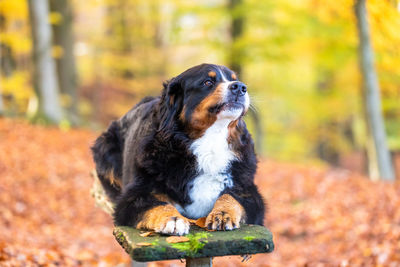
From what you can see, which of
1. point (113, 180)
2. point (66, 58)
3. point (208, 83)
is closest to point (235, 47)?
point (66, 58)

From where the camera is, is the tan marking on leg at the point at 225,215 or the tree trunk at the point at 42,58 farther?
the tree trunk at the point at 42,58

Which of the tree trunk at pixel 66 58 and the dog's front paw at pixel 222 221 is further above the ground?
the dog's front paw at pixel 222 221

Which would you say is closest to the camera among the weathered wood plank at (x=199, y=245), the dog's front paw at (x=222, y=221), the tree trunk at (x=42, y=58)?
the weathered wood plank at (x=199, y=245)

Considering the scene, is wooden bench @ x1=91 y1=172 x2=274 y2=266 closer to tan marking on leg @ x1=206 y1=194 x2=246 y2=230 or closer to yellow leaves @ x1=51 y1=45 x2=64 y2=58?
tan marking on leg @ x1=206 y1=194 x2=246 y2=230

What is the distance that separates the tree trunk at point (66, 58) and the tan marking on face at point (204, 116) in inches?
596

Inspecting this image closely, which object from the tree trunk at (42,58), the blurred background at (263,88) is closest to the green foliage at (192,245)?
the blurred background at (263,88)

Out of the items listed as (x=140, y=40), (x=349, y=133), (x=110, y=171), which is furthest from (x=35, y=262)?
(x=349, y=133)

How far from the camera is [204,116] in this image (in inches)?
127

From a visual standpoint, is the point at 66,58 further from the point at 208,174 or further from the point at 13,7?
the point at 208,174

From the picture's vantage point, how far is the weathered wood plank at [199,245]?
257 cm

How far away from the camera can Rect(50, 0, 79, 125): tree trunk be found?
17.9m

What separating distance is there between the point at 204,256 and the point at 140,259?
1.24ft

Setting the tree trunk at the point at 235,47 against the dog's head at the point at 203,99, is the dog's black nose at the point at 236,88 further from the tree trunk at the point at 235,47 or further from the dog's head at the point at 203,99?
the tree trunk at the point at 235,47

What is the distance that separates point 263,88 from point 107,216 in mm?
8996
